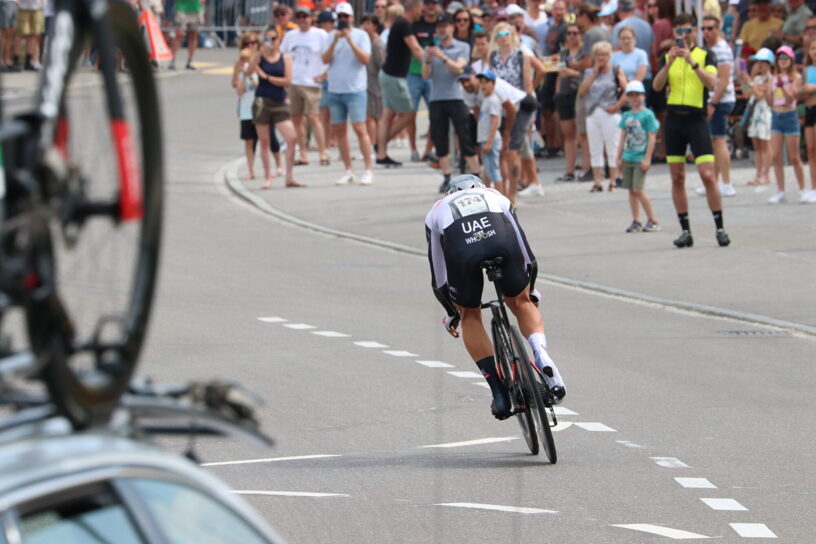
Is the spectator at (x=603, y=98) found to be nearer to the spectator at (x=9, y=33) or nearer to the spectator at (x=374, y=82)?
the spectator at (x=374, y=82)

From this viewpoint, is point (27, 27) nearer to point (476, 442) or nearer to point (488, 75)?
point (476, 442)

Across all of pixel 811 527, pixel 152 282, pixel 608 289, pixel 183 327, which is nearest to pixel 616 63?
pixel 608 289

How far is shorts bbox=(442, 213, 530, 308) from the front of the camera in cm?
944

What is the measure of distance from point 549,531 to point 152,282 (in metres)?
4.85

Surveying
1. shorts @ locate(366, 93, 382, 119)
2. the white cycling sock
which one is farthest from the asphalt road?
shorts @ locate(366, 93, 382, 119)

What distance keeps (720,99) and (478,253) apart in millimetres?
10661

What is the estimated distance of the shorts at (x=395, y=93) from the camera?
76.1 feet

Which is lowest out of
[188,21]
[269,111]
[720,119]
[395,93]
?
[720,119]

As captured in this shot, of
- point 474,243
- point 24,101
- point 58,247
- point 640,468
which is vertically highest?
point 24,101

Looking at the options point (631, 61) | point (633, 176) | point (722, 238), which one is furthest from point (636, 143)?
point (631, 61)

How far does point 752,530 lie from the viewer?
7.53 meters

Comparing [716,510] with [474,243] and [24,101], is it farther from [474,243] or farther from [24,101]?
[24,101]

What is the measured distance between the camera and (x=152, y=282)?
2916 mm

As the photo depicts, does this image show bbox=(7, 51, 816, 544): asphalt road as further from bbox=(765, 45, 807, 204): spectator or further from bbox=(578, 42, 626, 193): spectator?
bbox=(578, 42, 626, 193): spectator
